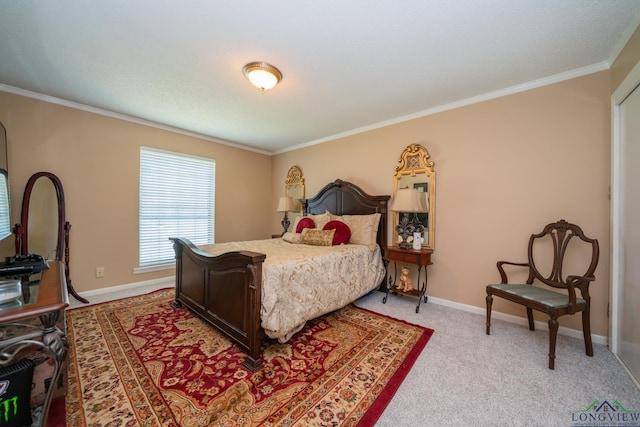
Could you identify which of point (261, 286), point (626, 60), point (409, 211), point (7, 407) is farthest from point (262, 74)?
point (626, 60)

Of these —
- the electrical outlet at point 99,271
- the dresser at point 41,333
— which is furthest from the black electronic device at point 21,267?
the electrical outlet at point 99,271

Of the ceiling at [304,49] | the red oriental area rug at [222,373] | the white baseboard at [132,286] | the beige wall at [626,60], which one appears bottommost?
the red oriental area rug at [222,373]

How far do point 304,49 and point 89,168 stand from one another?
320cm

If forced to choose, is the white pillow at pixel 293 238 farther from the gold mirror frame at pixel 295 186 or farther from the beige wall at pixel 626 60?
the beige wall at pixel 626 60

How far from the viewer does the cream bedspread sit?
6.08 feet

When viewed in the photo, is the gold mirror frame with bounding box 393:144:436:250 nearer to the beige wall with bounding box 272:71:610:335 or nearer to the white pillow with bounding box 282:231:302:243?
the beige wall with bounding box 272:71:610:335

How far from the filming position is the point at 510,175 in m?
2.58

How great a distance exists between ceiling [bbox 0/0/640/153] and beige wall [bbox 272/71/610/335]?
0.77ft

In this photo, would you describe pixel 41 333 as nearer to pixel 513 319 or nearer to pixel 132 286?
pixel 132 286

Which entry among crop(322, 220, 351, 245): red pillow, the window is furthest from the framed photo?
the window

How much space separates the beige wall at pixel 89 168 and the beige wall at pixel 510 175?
368 cm

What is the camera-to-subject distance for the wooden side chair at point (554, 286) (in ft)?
5.98

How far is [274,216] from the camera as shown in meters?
5.24

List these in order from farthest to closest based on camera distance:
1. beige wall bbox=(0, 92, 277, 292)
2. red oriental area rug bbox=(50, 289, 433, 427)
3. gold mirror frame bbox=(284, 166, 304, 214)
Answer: gold mirror frame bbox=(284, 166, 304, 214), beige wall bbox=(0, 92, 277, 292), red oriental area rug bbox=(50, 289, 433, 427)
